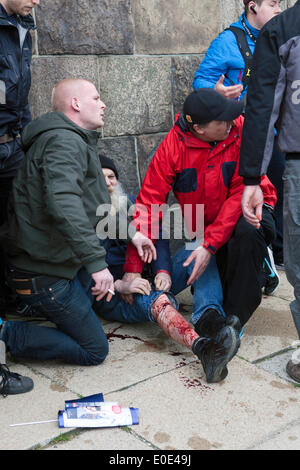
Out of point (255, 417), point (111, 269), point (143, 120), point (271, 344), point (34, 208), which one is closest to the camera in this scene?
point (255, 417)

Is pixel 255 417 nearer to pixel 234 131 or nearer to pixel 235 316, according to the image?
pixel 235 316

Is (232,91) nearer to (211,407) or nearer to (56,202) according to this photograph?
(56,202)

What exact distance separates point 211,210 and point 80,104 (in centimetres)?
96

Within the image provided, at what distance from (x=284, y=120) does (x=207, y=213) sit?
0.89 metres

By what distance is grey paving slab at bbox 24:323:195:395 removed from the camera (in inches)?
111

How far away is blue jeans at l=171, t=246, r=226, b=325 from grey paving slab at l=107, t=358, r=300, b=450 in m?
0.32

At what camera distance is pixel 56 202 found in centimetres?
257

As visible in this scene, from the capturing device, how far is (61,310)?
114 inches

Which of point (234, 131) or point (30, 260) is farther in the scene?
point (234, 131)

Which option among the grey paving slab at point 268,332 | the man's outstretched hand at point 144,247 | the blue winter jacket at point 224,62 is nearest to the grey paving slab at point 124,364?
the grey paving slab at point 268,332

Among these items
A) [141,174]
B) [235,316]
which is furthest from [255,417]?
[141,174]

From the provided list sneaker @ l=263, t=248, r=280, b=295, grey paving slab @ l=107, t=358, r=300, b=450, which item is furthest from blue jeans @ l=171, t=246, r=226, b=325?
sneaker @ l=263, t=248, r=280, b=295

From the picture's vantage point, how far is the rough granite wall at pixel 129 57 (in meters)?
3.89

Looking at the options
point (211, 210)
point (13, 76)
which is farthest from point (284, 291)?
point (13, 76)
